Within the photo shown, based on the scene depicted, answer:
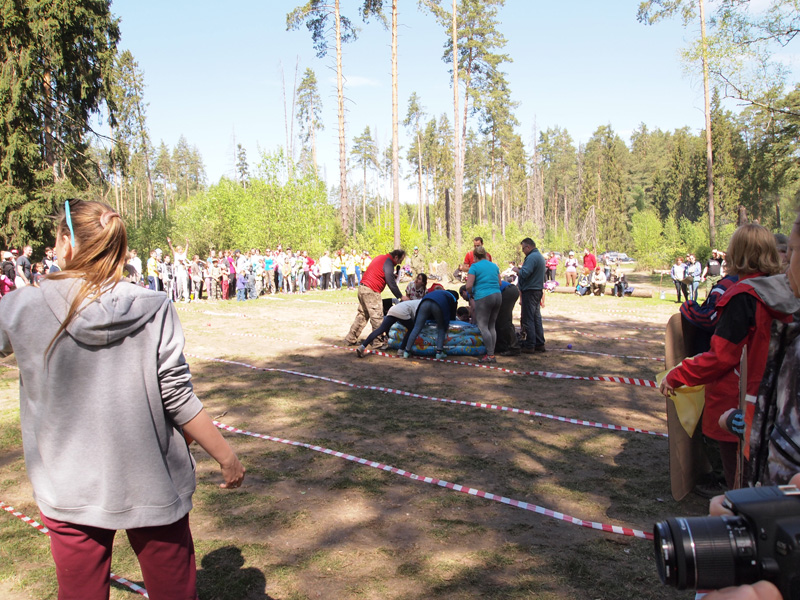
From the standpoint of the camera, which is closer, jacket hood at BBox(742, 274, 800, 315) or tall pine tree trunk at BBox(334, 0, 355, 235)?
jacket hood at BBox(742, 274, 800, 315)

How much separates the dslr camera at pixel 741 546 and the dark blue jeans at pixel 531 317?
8526mm

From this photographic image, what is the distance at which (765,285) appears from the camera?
254 cm

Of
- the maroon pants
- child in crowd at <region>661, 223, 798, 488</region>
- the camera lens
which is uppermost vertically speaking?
child in crowd at <region>661, 223, 798, 488</region>

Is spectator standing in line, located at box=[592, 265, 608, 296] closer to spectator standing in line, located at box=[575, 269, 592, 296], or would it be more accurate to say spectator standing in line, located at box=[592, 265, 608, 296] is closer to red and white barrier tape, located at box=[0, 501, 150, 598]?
spectator standing in line, located at box=[575, 269, 592, 296]

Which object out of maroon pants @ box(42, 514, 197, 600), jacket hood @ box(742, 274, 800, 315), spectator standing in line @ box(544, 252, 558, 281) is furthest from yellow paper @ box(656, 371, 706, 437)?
spectator standing in line @ box(544, 252, 558, 281)

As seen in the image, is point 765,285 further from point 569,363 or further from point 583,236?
point 583,236

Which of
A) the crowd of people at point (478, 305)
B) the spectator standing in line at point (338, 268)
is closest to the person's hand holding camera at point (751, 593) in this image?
the crowd of people at point (478, 305)

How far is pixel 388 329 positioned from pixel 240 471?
808 cm

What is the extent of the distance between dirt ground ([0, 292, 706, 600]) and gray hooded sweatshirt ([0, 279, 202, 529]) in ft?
5.22

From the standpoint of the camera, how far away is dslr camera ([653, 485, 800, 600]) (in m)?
1.21

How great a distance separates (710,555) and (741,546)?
68 mm

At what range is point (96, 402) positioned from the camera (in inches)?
73.8

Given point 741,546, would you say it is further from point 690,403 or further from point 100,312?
point 690,403

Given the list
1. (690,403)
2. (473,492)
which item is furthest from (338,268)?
(690,403)
